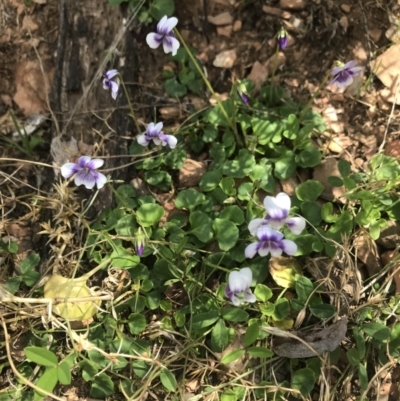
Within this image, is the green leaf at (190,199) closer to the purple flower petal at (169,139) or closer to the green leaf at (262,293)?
the purple flower petal at (169,139)

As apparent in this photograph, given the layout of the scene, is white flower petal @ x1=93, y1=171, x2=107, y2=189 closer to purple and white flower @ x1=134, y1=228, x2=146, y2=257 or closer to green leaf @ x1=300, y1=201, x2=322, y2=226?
purple and white flower @ x1=134, y1=228, x2=146, y2=257

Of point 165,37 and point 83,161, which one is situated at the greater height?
point 165,37

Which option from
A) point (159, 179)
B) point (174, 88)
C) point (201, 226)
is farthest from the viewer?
point (174, 88)

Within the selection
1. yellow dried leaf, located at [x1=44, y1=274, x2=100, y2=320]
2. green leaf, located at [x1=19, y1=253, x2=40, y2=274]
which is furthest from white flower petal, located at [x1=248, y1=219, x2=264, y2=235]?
green leaf, located at [x1=19, y1=253, x2=40, y2=274]

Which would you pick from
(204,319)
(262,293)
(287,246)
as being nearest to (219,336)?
(204,319)

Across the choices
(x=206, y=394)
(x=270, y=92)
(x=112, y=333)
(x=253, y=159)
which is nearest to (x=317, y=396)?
(x=206, y=394)

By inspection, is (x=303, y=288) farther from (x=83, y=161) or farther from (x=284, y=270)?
(x=83, y=161)
